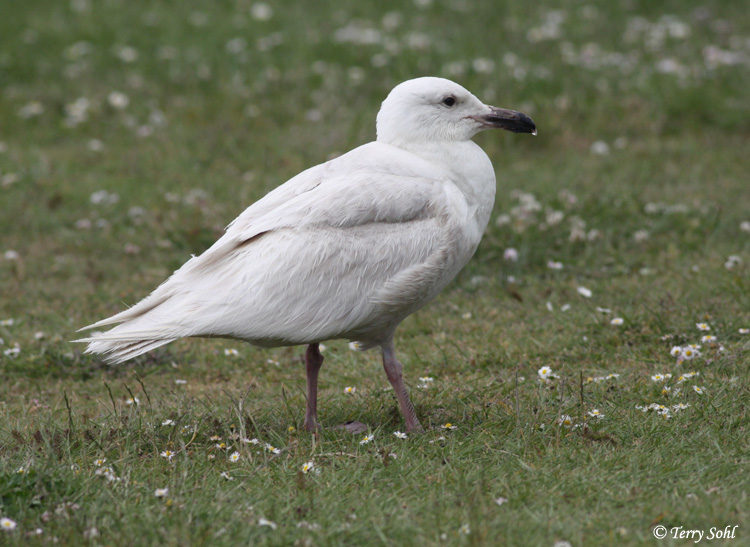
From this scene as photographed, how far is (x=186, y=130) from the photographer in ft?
29.6

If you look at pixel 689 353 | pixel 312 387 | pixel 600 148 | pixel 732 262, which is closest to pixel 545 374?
pixel 689 353

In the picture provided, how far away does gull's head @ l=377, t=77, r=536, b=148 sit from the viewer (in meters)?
4.63

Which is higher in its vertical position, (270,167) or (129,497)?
(129,497)

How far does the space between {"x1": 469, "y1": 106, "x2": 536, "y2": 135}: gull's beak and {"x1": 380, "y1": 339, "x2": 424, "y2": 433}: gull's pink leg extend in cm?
121

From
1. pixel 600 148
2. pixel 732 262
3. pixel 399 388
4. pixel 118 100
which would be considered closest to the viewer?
pixel 399 388

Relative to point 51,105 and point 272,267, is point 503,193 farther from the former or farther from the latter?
point 51,105

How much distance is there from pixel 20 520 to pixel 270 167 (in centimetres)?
533

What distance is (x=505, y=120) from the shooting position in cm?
481

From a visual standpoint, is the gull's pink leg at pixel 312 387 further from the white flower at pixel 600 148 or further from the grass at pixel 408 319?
the white flower at pixel 600 148

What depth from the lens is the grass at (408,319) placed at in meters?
3.47

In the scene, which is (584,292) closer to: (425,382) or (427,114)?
(425,382)

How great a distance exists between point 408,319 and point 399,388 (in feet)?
5.30

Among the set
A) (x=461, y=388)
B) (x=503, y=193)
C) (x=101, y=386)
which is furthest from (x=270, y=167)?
(x=461, y=388)

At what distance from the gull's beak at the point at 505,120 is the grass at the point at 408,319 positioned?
3.98 feet
